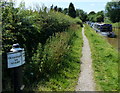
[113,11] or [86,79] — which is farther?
[113,11]

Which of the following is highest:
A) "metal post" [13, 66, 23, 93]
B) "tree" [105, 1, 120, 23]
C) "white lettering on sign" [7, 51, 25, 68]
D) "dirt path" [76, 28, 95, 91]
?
"tree" [105, 1, 120, 23]

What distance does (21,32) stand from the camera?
13.9ft

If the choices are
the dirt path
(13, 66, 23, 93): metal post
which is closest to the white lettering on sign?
(13, 66, 23, 93): metal post

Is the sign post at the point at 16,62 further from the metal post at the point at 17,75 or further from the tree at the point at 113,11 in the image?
the tree at the point at 113,11

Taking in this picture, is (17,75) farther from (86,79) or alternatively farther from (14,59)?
(86,79)

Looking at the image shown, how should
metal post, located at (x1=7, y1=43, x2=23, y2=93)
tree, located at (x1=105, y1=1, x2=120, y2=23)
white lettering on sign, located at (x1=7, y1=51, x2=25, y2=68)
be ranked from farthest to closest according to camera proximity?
tree, located at (x1=105, y1=1, x2=120, y2=23) → metal post, located at (x1=7, y1=43, x2=23, y2=93) → white lettering on sign, located at (x1=7, y1=51, x2=25, y2=68)

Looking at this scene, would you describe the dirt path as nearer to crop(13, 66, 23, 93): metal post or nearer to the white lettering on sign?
crop(13, 66, 23, 93): metal post

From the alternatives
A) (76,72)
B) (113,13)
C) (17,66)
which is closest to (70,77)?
(76,72)

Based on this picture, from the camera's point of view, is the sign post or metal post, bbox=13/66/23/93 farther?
metal post, bbox=13/66/23/93

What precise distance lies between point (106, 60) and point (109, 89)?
3.22 m

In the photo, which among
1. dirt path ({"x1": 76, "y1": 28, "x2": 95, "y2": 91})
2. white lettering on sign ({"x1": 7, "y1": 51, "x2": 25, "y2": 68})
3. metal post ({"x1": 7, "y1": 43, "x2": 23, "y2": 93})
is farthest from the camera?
dirt path ({"x1": 76, "y1": 28, "x2": 95, "y2": 91})

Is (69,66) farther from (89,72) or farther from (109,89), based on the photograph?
(109,89)

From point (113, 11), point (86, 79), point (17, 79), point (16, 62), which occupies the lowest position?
point (86, 79)

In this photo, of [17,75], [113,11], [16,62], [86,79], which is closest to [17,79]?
[17,75]
